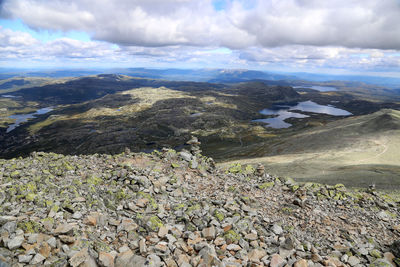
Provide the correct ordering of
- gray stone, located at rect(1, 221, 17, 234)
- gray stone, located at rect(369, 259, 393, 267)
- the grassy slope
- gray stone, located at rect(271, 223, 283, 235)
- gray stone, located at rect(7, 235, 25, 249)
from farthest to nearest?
the grassy slope
gray stone, located at rect(271, 223, 283, 235)
gray stone, located at rect(369, 259, 393, 267)
gray stone, located at rect(1, 221, 17, 234)
gray stone, located at rect(7, 235, 25, 249)

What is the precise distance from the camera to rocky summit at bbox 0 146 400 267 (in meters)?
12.4

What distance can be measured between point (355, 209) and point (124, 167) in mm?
26444

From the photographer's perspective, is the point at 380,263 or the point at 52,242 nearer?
the point at 52,242

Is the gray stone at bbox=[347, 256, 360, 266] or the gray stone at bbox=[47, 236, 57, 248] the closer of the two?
the gray stone at bbox=[47, 236, 57, 248]

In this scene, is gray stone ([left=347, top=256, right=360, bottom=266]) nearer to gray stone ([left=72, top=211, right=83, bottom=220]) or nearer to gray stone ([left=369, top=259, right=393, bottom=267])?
gray stone ([left=369, top=259, right=393, bottom=267])

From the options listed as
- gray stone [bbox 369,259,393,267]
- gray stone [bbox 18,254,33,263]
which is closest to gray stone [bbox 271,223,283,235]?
gray stone [bbox 369,259,393,267]

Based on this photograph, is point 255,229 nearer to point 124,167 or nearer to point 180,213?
point 180,213

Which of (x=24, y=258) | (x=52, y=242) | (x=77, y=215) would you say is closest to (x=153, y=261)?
(x=52, y=242)

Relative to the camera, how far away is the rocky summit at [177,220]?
12.4m

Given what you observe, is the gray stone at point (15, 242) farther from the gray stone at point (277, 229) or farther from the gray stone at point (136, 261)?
the gray stone at point (277, 229)

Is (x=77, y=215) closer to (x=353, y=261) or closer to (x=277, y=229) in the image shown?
(x=277, y=229)

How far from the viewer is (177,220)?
17312 millimetres

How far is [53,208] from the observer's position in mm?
15008

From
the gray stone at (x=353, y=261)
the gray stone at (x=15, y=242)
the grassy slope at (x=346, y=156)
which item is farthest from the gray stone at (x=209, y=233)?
the grassy slope at (x=346, y=156)
